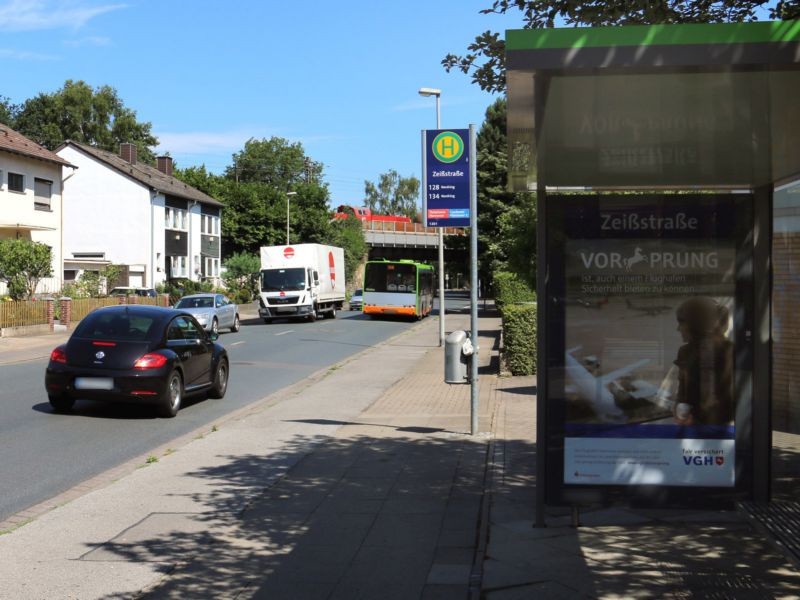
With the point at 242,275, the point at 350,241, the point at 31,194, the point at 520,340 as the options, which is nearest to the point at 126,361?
the point at 520,340

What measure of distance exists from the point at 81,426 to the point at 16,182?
1303 inches

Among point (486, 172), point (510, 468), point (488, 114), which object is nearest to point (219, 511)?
point (510, 468)

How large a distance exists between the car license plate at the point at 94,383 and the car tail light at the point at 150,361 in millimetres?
386

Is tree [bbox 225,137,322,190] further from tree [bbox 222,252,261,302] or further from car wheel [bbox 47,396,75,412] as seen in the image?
car wheel [bbox 47,396,75,412]

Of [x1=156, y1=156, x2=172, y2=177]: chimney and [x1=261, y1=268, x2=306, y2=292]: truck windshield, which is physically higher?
[x1=156, y1=156, x2=172, y2=177]: chimney

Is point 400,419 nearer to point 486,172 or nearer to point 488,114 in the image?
point 486,172

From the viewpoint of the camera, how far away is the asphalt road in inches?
337

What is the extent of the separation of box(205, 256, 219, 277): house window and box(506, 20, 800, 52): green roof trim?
6390 centimetres

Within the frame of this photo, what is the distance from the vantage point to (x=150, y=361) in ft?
40.3

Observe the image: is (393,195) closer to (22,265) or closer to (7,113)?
(7,113)

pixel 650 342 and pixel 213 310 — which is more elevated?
A: pixel 650 342

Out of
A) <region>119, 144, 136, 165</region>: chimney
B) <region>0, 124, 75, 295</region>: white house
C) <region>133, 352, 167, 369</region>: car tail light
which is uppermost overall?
<region>119, 144, 136, 165</region>: chimney

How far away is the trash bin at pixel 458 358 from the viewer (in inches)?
398

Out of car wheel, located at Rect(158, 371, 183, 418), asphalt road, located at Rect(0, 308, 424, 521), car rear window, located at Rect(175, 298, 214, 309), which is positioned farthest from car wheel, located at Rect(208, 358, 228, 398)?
car rear window, located at Rect(175, 298, 214, 309)
